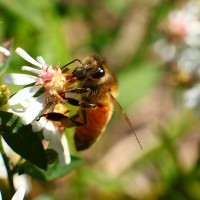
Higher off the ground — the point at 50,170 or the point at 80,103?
the point at 80,103

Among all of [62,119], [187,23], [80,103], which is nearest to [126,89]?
[187,23]

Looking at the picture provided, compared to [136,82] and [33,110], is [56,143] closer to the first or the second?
[33,110]

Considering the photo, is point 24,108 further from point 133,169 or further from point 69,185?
point 133,169

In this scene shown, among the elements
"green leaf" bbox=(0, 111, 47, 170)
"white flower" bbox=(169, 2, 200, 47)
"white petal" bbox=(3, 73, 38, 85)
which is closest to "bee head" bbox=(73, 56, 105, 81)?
"white petal" bbox=(3, 73, 38, 85)

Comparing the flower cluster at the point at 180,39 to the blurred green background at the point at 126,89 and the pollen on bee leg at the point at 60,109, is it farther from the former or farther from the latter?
the pollen on bee leg at the point at 60,109

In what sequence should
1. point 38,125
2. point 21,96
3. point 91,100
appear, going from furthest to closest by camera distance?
point 91,100 → point 38,125 → point 21,96

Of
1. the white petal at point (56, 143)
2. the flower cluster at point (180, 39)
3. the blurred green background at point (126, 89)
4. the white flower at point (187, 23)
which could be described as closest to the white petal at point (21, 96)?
the white petal at point (56, 143)

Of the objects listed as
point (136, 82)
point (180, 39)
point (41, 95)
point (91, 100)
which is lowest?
point (136, 82)

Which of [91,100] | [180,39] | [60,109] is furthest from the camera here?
[180,39]

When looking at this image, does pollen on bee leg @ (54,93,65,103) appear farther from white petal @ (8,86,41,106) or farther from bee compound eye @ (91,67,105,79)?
bee compound eye @ (91,67,105,79)
